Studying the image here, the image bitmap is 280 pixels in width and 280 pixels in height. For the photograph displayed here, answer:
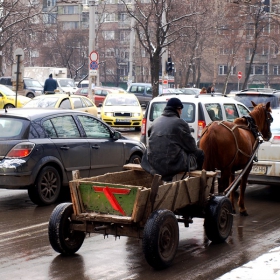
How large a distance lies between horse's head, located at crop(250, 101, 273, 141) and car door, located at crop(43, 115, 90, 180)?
3.08 metres

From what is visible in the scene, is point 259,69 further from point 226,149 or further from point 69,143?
point 226,149

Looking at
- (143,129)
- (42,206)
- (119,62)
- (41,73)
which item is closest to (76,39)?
(119,62)

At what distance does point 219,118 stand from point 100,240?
28.0 feet

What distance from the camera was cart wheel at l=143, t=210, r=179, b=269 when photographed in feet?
25.6

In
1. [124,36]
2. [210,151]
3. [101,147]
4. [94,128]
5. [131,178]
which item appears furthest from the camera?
→ [124,36]

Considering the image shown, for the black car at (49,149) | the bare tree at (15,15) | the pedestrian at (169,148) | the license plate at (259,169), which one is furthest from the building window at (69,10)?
the pedestrian at (169,148)

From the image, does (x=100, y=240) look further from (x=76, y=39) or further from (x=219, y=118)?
(x=76, y=39)

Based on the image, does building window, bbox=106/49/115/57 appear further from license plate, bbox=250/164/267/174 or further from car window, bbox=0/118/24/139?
car window, bbox=0/118/24/139

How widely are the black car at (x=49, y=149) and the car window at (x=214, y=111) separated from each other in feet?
12.8

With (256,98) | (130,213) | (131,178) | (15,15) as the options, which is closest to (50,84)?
(256,98)

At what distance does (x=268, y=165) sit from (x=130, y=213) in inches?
224

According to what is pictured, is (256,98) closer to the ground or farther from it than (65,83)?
closer to the ground

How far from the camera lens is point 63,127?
13.2 m

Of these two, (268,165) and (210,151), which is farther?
(268,165)
